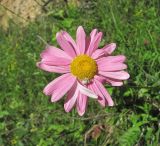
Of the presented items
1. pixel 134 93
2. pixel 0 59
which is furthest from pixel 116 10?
pixel 0 59

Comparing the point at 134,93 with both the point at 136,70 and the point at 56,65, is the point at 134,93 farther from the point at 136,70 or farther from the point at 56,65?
the point at 56,65

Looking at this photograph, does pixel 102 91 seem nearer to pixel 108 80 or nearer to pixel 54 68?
pixel 108 80

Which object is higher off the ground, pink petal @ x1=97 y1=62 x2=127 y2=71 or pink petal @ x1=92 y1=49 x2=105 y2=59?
pink petal @ x1=92 y1=49 x2=105 y2=59

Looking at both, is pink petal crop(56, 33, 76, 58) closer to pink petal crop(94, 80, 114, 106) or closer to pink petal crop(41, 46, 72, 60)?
pink petal crop(41, 46, 72, 60)

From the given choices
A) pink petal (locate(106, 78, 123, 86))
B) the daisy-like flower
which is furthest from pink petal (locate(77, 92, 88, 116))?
pink petal (locate(106, 78, 123, 86))

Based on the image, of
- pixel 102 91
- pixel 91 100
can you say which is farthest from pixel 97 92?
pixel 91 100

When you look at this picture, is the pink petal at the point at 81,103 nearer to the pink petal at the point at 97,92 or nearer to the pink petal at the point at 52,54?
the pink petal at the point at 97,92
